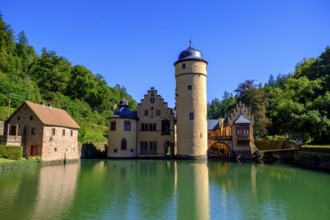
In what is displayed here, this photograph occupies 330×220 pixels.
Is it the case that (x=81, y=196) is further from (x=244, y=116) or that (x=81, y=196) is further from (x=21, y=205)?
(x=244, y=116)

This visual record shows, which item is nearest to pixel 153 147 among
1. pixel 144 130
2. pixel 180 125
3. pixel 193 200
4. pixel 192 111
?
pixel 144 130

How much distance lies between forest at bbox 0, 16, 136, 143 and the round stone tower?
14267 mm

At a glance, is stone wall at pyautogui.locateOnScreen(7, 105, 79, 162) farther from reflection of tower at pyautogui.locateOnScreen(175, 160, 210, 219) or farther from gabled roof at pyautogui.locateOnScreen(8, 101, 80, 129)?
reflection of tower at pyautogui.locateOnScreen(175, 160, 210, 219)

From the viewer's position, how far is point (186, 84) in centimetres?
4025

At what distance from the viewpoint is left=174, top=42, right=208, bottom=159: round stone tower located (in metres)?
39.5

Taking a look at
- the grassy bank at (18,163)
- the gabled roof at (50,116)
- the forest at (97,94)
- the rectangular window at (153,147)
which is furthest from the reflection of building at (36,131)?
the rectangular window at (153,147)

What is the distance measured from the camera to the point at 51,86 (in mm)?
56000

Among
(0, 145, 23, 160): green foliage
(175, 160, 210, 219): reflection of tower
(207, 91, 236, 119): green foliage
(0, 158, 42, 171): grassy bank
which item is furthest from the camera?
(207, 91, 236, 119): green foliage

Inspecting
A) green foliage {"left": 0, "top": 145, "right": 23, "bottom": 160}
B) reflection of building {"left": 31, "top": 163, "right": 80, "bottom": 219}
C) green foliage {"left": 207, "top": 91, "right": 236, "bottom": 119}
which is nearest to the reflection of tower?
reflection of building {"left": 31, "top": 163, "right": 80, "bottom": 219}

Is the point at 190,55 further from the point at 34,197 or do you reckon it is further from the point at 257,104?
the point at 34,197

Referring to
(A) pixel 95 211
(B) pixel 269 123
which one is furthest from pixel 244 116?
(A) pixel 95 211

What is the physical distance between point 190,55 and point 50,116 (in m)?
20.3

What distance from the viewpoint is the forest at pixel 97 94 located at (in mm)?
34312

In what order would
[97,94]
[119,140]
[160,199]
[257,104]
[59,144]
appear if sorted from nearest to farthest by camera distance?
[160,199], [59,144], [119,140], [257,104], [97,94]
